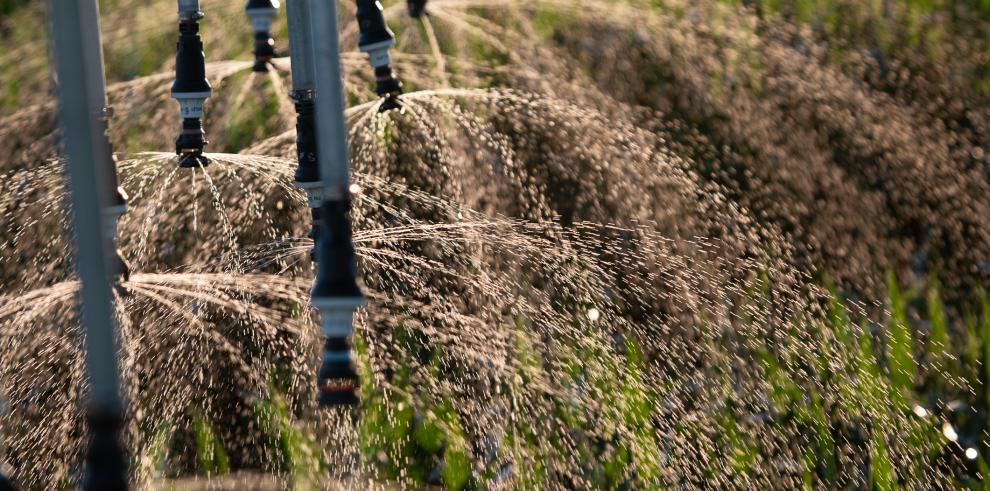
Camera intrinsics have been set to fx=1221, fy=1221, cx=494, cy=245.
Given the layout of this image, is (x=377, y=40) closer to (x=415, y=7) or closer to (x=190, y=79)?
(x=190, y=79)

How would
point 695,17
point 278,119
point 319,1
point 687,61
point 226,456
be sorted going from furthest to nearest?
point 695,17 < point 687,61 < point 278,119 < point 226,456 < point 319,1

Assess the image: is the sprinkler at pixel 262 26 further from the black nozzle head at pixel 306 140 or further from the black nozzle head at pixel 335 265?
the black nozzle head at pixel 335 265

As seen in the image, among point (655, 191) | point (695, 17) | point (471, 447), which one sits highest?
point (695, 17)

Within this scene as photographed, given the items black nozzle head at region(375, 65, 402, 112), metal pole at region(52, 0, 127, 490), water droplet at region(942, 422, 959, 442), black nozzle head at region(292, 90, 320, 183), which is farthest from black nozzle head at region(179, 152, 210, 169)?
water droplet at region(942, 422, 959, 442)

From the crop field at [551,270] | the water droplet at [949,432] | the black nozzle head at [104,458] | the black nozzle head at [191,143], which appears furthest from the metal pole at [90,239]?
the water droplet at [949,432]

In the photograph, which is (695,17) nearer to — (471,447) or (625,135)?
(625,135)

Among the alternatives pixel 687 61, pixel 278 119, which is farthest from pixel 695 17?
pixel 278 119

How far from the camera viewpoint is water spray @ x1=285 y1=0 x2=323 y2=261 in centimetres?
225

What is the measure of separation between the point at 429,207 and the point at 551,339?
66 centimetres

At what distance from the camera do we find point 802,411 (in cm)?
299

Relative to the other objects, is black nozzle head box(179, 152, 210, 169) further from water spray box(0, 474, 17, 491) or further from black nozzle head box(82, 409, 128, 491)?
black nozzle head box(82, 409, 128, 491)

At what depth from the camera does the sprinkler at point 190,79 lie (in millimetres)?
2389

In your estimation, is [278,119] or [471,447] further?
[278,119]

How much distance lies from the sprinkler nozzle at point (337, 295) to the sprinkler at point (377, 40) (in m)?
0.73
